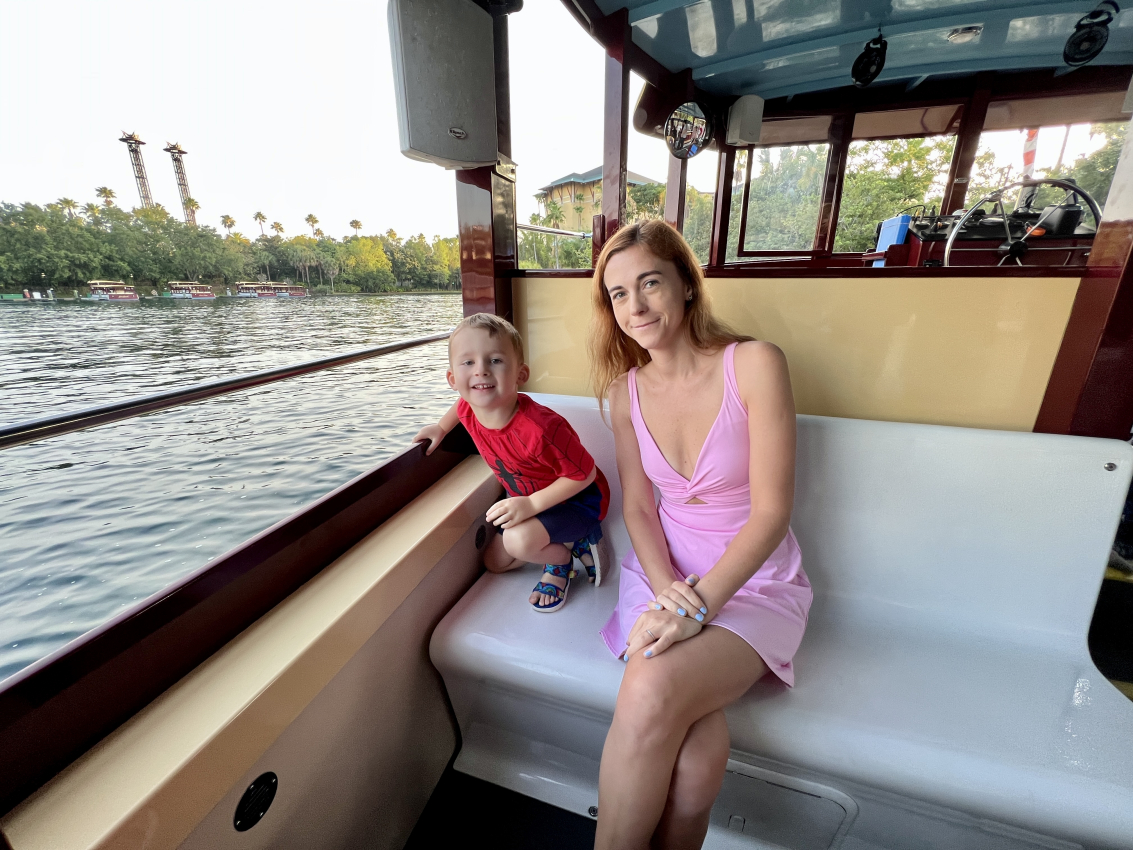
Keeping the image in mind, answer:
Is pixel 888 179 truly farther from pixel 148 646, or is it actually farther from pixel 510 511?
pixel 148 646

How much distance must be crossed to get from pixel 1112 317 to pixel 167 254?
399 centimetres

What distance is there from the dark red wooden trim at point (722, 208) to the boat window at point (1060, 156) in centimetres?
193

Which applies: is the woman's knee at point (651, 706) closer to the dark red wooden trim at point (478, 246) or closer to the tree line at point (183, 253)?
the dark red wooden trim at point (478, 246)

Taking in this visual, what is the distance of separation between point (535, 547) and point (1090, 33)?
387 cm

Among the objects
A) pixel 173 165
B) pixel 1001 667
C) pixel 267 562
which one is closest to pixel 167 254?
pixel 173 165

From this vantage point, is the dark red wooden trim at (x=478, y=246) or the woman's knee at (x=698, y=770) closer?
the woman's knee at (x=698, y=770)

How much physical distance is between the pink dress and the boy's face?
0.34 m

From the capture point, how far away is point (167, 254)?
8.53ft

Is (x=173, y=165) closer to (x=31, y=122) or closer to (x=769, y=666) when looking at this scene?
(x=31, y=122)

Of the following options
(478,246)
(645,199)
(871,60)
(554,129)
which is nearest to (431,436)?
(478,246)

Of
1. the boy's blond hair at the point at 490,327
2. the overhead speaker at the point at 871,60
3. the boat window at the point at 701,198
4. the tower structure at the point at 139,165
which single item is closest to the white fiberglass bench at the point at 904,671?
the boy's blond hair at the point at 490,327

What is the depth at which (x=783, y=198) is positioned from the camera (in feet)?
14.3

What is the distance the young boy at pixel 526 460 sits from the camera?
3.76 ft

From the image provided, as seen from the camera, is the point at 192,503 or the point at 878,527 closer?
the point at 878,527
